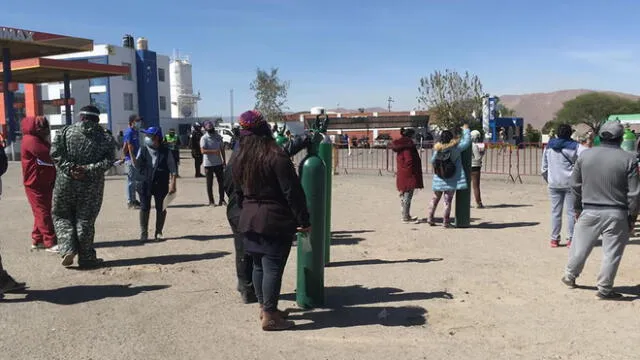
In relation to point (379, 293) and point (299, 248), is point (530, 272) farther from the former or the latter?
point (299, 248)

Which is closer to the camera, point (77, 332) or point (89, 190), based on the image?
point (77, 332)

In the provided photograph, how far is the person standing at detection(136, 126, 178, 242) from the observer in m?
8.27

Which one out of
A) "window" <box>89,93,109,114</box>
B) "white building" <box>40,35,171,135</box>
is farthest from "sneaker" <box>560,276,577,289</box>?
"window" <box>89,93,109,114</box>

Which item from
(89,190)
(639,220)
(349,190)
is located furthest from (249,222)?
(349,190)

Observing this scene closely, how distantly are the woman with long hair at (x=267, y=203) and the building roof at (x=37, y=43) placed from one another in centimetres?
2235

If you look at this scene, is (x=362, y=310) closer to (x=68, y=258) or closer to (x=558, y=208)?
(x=68, y=258)

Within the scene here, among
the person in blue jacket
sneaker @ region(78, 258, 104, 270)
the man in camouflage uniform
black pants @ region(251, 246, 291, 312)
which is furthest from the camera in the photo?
the person in blue jacket

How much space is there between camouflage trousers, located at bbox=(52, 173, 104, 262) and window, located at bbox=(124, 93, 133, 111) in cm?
5217

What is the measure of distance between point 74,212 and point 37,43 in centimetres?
2052

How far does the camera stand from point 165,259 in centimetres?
736

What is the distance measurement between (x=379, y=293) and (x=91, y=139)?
3.59m

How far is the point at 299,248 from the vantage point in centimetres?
538

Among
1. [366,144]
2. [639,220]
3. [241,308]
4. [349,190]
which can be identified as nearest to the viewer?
[241,308]

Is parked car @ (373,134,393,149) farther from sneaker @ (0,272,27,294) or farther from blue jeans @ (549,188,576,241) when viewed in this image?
sneaker @ (0,272,27,294)
